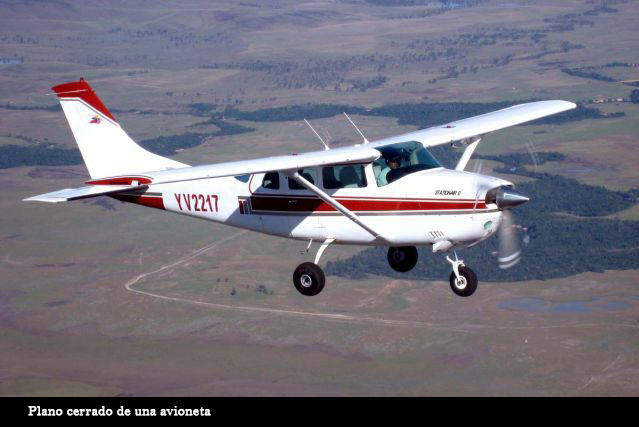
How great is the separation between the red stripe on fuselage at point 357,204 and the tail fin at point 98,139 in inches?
189

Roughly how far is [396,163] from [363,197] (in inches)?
52.7

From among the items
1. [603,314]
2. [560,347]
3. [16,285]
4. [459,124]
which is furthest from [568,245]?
[459,124]

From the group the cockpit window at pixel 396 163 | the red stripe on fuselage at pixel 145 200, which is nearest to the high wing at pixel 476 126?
the cockpit window at pixel 396 163

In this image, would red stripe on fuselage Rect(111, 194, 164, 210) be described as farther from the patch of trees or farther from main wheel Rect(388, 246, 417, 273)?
the patch of trees

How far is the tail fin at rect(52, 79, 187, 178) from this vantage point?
3938 cm

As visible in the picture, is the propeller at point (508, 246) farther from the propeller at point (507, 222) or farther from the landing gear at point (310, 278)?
the landing gear at point (310, 278)


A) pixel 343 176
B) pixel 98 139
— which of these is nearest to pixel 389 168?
pixel 343 176

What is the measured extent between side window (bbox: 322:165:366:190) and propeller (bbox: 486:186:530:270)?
12.6 feet

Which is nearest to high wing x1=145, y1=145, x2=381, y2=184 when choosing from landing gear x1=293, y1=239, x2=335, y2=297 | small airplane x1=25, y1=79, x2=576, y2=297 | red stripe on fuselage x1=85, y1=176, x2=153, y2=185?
small airplane x1=25, y1=79, x2=576, y2=297

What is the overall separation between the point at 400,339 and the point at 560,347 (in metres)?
17.0

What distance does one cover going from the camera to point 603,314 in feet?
454

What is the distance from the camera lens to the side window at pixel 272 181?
117 ft
